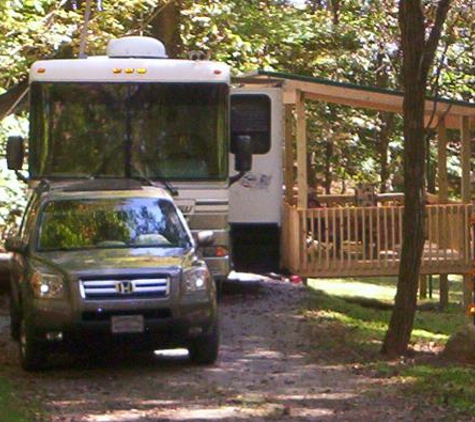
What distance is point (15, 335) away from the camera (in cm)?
1329

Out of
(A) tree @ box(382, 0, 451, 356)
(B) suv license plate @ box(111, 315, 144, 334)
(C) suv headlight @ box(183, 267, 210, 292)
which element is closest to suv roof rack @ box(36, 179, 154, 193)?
(C) suv headlight @ box(183, 267, 210, 292)

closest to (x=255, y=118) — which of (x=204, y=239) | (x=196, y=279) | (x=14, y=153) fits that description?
(x=14, y=153)

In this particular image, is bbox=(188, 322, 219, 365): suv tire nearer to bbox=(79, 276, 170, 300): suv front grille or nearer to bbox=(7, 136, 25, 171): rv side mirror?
bbox=(79, 276, 170, 300): suv front grille

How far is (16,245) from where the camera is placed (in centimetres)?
1230

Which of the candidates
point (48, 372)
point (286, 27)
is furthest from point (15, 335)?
point (286, 27)

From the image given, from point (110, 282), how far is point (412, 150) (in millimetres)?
3314

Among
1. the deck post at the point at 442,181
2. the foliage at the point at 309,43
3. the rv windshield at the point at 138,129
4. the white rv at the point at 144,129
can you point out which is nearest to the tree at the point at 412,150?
the white rv at the point at 144,129

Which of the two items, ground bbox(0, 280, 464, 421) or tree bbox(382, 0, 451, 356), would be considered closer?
ground bbox(0, 280, 464, 421)

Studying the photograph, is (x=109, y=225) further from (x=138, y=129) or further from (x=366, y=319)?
(x=366, y=319)

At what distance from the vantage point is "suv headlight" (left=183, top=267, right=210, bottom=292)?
11516 mm

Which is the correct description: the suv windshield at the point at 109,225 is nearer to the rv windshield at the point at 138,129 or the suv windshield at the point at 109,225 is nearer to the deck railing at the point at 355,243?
the rv windshield at the point at 138,129

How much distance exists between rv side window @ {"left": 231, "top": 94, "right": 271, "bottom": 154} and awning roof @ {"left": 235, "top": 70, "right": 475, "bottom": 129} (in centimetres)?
58

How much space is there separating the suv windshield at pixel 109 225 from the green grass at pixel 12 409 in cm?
224

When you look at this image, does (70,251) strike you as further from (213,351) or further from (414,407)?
(414,407)
